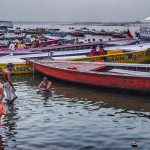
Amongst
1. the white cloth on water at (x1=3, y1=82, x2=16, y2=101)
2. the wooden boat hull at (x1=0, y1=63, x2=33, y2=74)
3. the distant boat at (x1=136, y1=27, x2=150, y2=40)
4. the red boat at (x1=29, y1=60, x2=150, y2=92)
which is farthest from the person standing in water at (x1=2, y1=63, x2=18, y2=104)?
the distant boat at (x1=136, y1=27, x2=150, y2=40)

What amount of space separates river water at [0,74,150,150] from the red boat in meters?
0.46

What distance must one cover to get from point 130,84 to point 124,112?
301cm

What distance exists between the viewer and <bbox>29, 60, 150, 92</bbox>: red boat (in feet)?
45.6

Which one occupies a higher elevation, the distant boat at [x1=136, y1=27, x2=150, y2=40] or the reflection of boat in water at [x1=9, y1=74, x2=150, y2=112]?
the distant boat at [x1=136, y1=27, x2=150, y2=40]

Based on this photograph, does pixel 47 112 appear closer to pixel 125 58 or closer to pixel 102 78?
pixel 102 78

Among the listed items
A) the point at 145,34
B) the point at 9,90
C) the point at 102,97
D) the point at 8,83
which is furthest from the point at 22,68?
the point at 145,34

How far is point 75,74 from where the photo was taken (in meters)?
16.0

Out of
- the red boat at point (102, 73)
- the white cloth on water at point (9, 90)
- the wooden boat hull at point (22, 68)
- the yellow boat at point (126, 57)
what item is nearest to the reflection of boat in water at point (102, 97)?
the red boat at point (102, 73)

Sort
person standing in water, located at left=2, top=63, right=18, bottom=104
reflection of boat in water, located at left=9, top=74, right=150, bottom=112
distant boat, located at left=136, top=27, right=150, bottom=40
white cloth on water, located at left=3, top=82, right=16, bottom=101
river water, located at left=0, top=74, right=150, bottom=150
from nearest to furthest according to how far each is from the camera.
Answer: river water, located at left=0, top=74, right=150, bottom=150, person standing in water, located at left=2, top=63, right=18, bottom=104, white cloth on water, located at left=3, top=82, right=16, bottom=101, reflection of boat in water, located at left=9, top=74, right=150, bottom=112, distant boat, located at left=136, top=27, right=150, bottom=40

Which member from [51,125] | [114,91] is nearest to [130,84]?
[114,91]

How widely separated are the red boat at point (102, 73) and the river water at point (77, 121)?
0.46 metres

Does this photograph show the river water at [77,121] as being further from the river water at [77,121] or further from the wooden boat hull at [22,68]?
the wooden boat hull at [22,68]

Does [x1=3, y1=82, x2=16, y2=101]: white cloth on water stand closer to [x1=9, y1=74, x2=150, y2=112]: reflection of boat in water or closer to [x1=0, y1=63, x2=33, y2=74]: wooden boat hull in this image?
[x1=9, y1=74, x2=150, y2=112]: reflection of boat in water

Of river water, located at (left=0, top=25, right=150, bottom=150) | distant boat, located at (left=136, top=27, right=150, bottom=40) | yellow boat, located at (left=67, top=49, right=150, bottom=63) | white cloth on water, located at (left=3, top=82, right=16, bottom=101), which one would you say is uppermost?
distant boat, located at (left=136, top=27, right=150, bottom=40)
